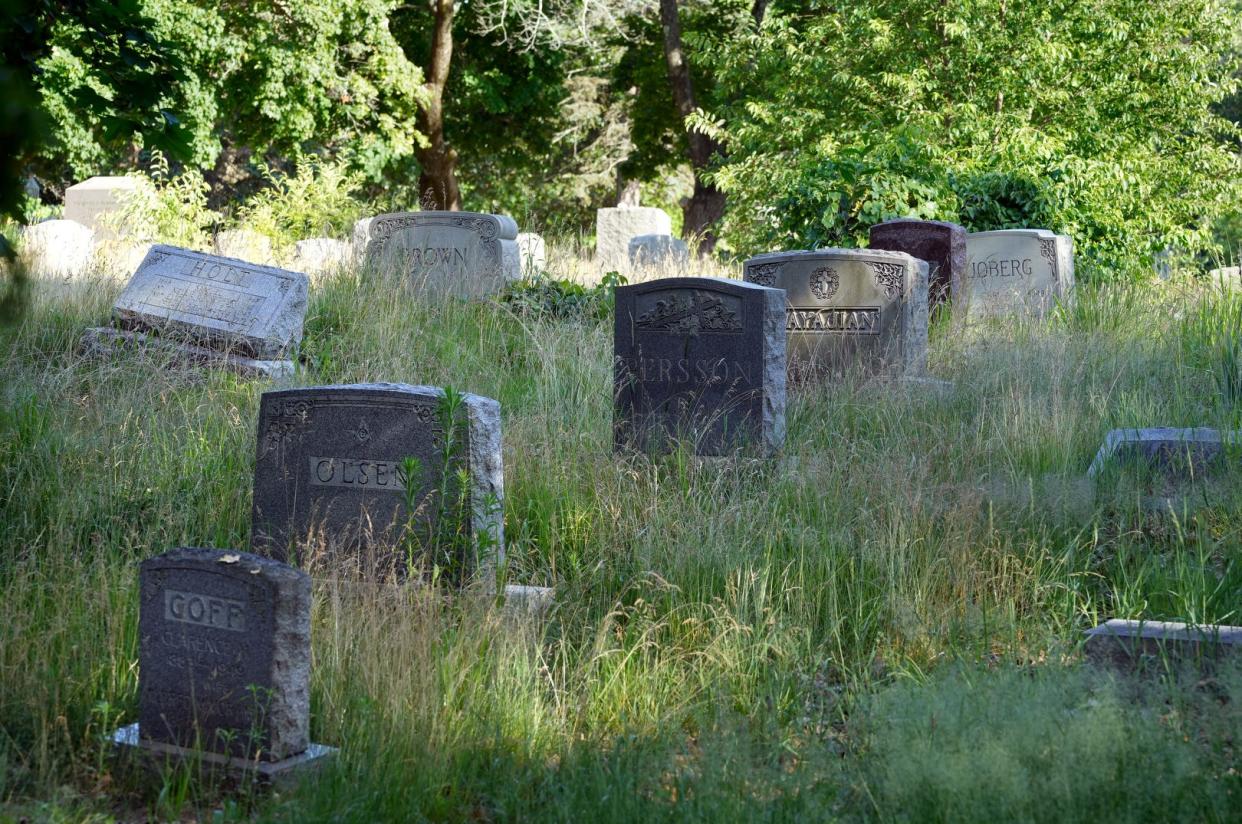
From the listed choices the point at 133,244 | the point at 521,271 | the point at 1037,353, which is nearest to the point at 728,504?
the point at 1037,353

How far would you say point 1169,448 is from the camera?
6219 mm

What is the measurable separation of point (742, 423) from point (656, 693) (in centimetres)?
301

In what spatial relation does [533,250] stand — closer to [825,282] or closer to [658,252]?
[658,252]

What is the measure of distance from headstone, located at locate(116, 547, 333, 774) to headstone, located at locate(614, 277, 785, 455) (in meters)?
3.59

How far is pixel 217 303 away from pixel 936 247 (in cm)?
625

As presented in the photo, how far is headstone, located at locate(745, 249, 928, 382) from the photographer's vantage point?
9148 mm

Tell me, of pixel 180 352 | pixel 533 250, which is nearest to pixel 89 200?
pixel 533 250

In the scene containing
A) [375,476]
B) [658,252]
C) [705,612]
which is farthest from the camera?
[658,252]

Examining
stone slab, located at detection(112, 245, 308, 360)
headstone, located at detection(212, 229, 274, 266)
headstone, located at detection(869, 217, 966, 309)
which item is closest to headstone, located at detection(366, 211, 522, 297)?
headstone, located at detection(212, 229, 274, 266)

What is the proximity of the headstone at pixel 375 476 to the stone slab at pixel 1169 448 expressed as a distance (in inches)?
123

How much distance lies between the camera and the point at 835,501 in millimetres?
5895

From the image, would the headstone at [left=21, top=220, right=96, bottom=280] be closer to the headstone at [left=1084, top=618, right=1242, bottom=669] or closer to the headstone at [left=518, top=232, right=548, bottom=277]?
the headstone at [left=518, top=232, right=548, bottom=277]

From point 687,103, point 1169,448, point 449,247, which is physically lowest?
point 1169,448

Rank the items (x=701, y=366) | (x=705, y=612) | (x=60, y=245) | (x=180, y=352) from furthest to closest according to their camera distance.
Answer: (x=60, y=245) < (x=180, y=352) < (x=701, y=366) < (x=705, y=612)
